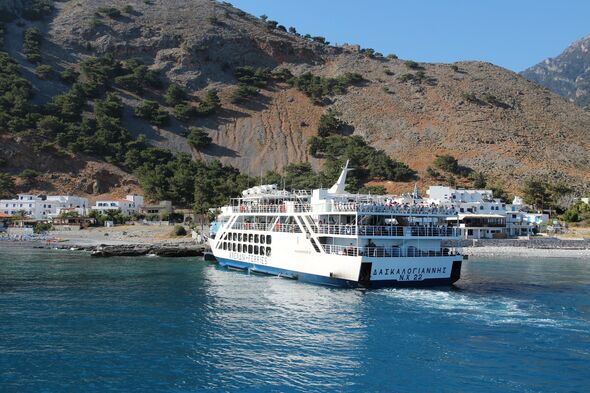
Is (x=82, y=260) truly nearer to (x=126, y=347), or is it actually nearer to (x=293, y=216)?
(x=293, y=216)

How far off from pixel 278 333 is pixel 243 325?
2384 millimetres

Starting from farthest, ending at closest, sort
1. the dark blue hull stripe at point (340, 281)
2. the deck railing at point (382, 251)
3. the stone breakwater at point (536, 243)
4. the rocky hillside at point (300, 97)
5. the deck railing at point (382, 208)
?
the rocky hillside at point (300, 97) < the stone breakwater at point (536, 243) < the deck railing at point (382, 208) < the deck railing at point (382, 251) < the dark blue hull stripe at point (340, 281)

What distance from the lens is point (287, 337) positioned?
26.7 m

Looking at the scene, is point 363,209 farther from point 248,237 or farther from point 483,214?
point 483,214

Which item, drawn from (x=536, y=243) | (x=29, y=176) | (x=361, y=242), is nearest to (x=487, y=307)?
(x=361, y=242)

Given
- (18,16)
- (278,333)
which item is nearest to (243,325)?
(278,333)

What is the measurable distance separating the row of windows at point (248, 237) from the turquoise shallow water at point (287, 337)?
18.2ft

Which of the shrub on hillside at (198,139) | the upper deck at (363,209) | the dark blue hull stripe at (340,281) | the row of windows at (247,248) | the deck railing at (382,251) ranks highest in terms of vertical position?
the shrub on hillside at (198,139)

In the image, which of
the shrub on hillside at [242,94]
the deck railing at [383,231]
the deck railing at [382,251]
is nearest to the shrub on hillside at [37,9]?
the shrub on hillside at [242,94]

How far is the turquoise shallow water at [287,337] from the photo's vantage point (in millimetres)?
21141

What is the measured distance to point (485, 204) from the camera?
299 feet

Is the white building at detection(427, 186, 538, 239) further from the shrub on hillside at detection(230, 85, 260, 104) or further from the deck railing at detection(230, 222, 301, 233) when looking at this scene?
the shrub on hillside at detection(230, 85, 260, 104)

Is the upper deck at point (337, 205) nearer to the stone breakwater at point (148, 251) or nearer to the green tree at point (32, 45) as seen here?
the stone breakwater at point (148, 251)

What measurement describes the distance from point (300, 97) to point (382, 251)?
116m
